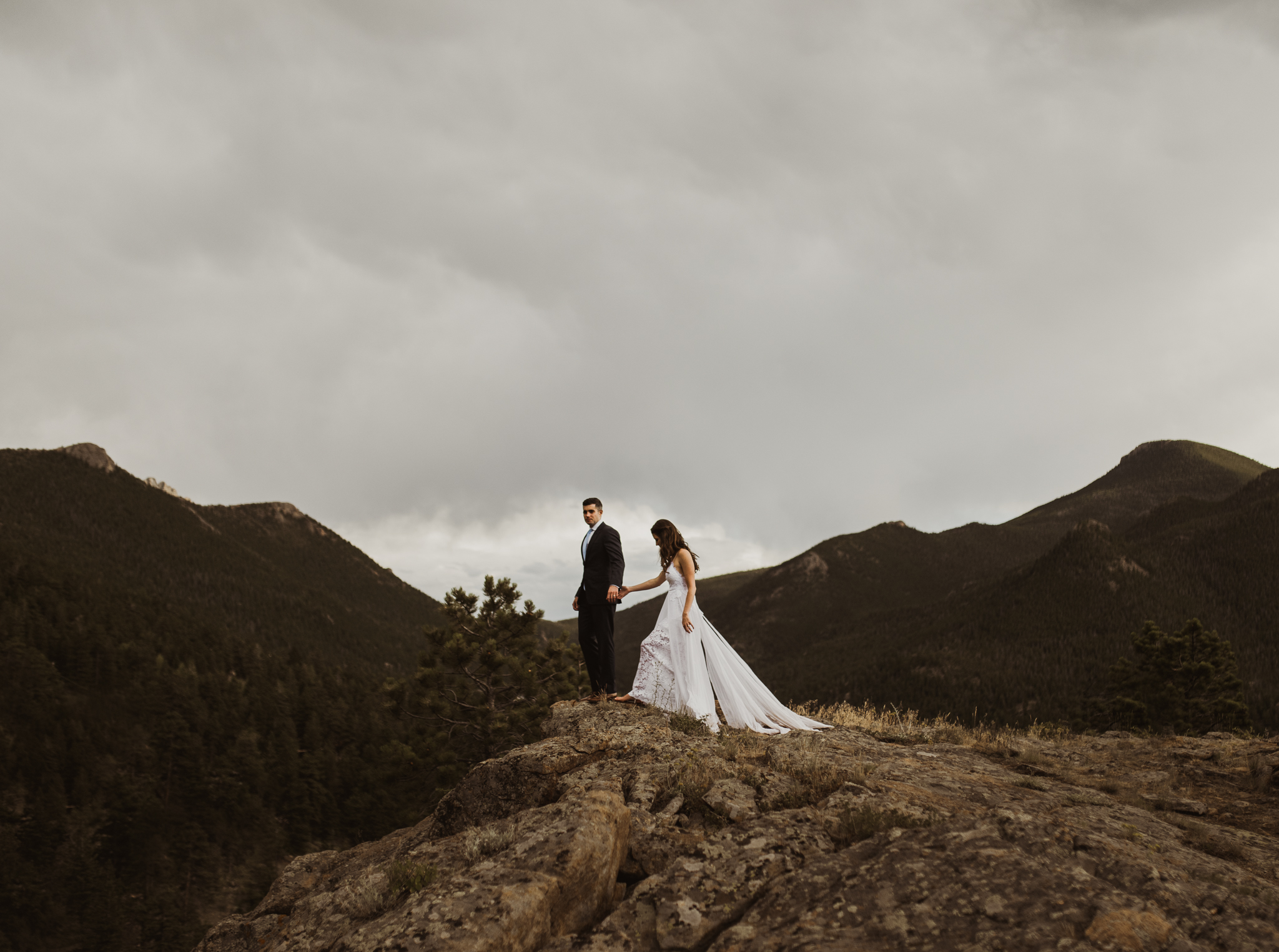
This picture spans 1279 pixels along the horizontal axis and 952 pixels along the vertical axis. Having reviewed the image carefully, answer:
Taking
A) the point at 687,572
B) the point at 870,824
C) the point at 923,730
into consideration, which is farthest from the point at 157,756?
the point at 870,824

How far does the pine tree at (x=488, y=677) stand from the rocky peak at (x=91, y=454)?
218462mm

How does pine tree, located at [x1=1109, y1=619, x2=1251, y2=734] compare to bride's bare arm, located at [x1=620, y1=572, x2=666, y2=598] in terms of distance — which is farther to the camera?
pine tree, located at [x1=1109, y1=619, x2=1251, y2=734]

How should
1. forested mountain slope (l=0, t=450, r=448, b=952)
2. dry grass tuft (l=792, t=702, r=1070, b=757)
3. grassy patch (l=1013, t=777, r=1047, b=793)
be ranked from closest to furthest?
grassy patch (l=1013, t=777, r=1047, b=793) < dry grass tuft (l=792, t=702, r=1070, b=757) < forested mountain slope (l=0, t=450, r=448, b=952)

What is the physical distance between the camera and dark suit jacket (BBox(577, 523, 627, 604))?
32.2 ft

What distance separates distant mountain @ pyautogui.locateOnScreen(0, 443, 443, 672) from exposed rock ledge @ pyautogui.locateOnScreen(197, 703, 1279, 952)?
482 feet

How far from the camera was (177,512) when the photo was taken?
187 metres

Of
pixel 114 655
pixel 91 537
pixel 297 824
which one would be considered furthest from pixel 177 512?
pixel 297 824

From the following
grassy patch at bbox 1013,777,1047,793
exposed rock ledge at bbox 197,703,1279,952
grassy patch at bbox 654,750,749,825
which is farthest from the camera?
grassy patch at bbox 1013,777,1047,793

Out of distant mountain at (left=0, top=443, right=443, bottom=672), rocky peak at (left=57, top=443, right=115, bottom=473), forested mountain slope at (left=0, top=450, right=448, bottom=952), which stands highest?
rocky peak at (left=57, top=443, right=115, bottom=473)

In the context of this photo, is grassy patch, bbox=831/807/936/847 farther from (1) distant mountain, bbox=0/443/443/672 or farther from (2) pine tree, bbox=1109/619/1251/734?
(1) distant mountain, bbox=0/443/443/672

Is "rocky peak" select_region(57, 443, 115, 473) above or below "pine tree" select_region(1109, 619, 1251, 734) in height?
above

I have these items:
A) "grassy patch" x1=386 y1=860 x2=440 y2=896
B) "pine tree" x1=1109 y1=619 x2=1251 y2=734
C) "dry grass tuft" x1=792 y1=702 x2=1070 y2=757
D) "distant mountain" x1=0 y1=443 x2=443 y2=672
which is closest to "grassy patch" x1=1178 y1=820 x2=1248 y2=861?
"dry grass tuft" x1=792 y1=702 x2=1070 y2=757

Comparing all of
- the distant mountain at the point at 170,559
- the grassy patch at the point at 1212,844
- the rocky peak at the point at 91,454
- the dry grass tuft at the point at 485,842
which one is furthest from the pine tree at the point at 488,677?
the rocky peak at the point at 91,454

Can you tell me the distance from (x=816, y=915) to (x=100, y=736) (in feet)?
383
